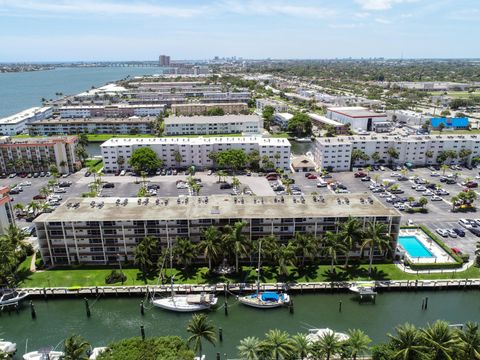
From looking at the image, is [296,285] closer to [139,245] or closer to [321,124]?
[139,245]

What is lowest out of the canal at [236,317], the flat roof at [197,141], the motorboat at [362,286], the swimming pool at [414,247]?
the canal at [236,317]

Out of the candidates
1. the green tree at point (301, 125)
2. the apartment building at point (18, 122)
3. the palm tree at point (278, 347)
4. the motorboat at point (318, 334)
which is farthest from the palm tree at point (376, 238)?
the apartment building at point (18, 122)

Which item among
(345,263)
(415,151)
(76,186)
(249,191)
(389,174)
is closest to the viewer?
(345,263)

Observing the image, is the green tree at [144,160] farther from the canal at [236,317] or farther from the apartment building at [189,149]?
the canal at [236,317]

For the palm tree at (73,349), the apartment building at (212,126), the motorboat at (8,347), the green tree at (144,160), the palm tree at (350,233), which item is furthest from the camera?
the apartment building at (212,126)

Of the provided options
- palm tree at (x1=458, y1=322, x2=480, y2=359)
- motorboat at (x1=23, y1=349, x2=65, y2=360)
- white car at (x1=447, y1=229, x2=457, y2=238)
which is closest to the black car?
white car at (x1=447, y1=229, x2=457, y2=238)

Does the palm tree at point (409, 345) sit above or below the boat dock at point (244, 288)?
above

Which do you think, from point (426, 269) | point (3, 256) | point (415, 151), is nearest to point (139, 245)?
point (3, 256)

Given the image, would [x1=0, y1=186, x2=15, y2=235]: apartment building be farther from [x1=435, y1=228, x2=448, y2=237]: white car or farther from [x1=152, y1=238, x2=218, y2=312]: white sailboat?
[x1=435, y1=228, x2=448, y2=237]: white car
